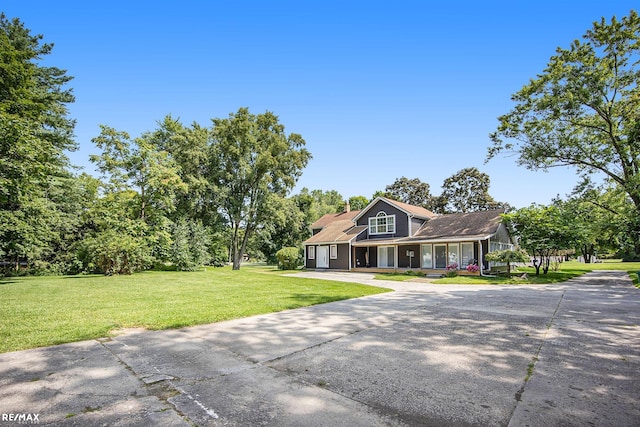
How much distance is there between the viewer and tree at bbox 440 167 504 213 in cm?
4275

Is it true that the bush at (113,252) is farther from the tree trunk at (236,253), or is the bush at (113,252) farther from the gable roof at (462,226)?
the gable roof at (462,226)

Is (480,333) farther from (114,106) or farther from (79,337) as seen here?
(114,106)

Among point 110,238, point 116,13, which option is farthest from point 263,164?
point 116,13

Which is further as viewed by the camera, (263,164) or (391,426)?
(263,164)

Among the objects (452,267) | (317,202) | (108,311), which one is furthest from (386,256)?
(317,202)

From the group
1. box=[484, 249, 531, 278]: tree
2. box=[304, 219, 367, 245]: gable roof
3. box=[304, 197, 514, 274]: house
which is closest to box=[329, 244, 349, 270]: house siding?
box=[304, 197, 514, 274]: house

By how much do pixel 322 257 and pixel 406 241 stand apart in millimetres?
8949

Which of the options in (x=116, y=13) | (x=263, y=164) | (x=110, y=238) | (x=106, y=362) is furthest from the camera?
(x=263, y=164)

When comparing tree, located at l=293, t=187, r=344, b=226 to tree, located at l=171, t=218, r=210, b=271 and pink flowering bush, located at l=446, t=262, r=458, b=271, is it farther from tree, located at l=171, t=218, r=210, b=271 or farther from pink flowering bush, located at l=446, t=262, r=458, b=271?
pink flowering bush, located at l=446, t=262, r=458, b=271

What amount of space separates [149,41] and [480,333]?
14.2 metres

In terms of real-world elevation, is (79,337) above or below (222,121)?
below

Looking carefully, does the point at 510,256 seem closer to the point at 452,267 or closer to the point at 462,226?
the point at 452,267

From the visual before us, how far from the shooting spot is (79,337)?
205 inches

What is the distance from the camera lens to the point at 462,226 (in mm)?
24094
